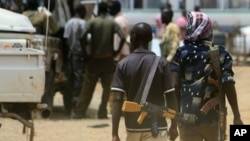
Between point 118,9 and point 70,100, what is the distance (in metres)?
1.73

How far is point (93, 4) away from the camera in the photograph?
630 inches

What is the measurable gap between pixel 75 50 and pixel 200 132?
6.46 meters

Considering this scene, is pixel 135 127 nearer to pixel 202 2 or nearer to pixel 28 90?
pixel 28 90

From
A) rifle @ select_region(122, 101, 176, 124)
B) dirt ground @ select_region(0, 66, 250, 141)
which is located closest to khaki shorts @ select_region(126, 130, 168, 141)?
rifle @ select_region(122, 101, 176, 124)

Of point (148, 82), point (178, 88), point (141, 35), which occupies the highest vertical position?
point (141, 35)

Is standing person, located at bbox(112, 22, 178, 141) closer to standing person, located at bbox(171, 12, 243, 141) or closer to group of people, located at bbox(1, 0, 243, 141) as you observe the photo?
group of people, located at bbox(1, 0, 243, 141)

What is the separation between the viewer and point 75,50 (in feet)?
41.5

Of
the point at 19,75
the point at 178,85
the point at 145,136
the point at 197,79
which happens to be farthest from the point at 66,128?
the point at 145,136

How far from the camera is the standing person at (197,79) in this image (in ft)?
20.8

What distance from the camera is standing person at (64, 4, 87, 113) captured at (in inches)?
498

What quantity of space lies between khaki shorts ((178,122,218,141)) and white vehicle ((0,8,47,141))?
220 cm

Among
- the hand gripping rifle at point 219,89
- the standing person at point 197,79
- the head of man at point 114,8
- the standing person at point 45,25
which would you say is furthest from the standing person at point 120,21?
the hand gripping rifle at point 219,89

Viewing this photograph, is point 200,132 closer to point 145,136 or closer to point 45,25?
Answer: point 145,136

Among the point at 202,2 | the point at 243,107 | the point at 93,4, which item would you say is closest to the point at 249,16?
the point at 202,2
